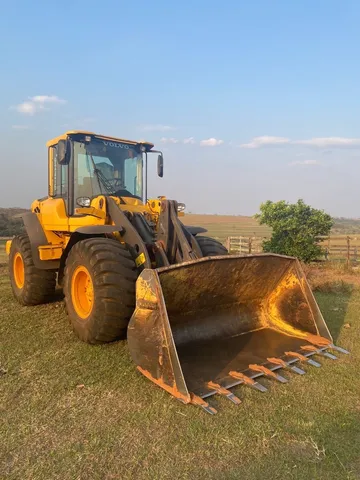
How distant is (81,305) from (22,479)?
274 cm

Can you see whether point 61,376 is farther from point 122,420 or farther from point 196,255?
point 196,255

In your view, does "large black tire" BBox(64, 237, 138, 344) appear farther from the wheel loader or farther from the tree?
the tree

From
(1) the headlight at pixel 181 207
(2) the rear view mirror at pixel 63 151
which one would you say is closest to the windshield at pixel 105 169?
(2) the rear view mirror at pixel 63 151

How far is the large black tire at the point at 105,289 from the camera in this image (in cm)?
452

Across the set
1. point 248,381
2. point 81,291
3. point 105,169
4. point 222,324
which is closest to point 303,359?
point 248,381

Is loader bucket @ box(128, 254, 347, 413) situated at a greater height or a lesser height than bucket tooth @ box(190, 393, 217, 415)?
greater

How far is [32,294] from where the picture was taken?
7.12 meters

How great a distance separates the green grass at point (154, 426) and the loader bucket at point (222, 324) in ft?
0.69

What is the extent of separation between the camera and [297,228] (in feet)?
55.7

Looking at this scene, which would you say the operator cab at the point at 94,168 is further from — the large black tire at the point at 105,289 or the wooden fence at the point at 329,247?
the wooden fence at the point at 329,247

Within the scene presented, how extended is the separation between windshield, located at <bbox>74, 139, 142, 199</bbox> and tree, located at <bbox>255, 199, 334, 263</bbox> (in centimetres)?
1112

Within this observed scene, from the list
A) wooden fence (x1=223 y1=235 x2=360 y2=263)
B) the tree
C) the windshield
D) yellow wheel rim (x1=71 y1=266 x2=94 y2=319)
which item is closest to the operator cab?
the windshield

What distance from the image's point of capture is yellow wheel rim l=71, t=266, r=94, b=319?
5117 mm

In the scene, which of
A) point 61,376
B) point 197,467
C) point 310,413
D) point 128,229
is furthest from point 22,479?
point 128,229
